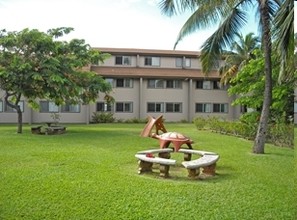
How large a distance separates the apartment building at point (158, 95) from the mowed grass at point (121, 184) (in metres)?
0.17

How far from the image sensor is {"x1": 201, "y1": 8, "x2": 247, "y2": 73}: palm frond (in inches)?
142

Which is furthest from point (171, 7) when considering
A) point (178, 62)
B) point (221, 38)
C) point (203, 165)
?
point (203, 165)

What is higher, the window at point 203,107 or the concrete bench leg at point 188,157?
the window at point 203,107

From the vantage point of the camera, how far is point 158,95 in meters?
3.43

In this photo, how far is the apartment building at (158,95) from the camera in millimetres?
3021

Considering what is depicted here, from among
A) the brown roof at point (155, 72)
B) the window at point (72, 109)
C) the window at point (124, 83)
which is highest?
the brown roof at point (155, 72)

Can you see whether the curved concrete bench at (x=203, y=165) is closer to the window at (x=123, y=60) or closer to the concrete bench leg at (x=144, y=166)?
the concrete bench leg at (x=144, y=166)

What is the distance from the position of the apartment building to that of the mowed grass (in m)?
0.17

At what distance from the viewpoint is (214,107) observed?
3104 mm

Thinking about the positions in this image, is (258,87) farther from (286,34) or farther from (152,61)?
(286,34)

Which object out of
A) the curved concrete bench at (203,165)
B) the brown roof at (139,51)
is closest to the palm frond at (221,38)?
the brown roof at (139,51)

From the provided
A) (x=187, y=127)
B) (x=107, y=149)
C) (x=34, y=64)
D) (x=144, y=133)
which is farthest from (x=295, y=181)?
(x=34, y=64)

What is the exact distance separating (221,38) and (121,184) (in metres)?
2.00

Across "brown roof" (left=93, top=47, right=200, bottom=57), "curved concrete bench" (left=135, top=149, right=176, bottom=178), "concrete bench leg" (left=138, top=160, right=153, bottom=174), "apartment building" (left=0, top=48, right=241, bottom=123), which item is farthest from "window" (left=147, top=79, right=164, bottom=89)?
"concrete bench leg" (left=138, top=160, right=153, bottom=174)
